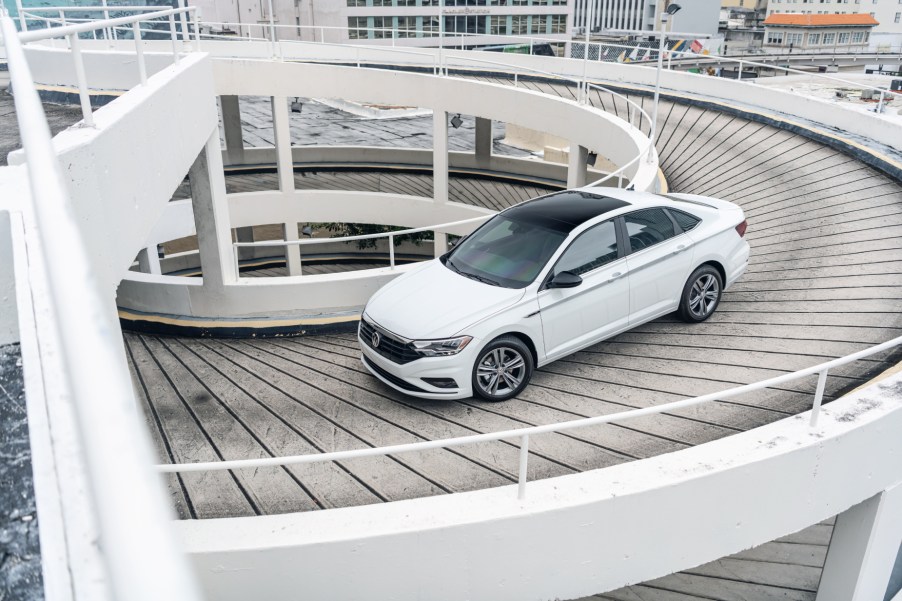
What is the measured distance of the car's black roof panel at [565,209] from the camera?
793 centimetres

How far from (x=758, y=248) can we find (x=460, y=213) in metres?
11.6

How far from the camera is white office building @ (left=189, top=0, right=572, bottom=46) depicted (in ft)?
251

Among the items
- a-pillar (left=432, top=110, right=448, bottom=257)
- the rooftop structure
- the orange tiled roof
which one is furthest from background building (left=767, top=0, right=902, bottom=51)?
the rooftop structure

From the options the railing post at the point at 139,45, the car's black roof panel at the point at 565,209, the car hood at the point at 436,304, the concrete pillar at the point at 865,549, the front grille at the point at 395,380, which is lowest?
the concrete pillar at the point at 865,549

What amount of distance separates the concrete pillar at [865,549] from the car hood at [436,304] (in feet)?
12.9

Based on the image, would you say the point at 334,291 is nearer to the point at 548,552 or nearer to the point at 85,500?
the point at 548,552

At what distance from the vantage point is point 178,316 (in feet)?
36.1

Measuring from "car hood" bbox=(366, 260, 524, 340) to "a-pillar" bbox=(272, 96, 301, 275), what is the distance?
13.1m

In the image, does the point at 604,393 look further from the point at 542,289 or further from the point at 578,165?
the point at 578,165

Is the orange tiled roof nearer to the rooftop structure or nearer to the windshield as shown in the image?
the rooftop structure

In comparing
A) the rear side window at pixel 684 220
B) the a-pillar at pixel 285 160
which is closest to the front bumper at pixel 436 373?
the rear side window at pixel 684 220

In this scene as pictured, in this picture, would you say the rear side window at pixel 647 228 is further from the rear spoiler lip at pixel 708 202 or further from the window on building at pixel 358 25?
the window on building at pixel 358 25

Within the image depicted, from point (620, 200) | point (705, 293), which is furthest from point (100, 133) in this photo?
point (705, 293)

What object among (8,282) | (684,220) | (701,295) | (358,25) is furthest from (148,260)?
(358,25)
